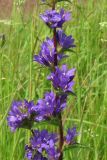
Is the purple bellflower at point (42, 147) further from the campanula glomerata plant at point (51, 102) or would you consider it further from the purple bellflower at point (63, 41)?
the purple bellflower at point (63, 41)

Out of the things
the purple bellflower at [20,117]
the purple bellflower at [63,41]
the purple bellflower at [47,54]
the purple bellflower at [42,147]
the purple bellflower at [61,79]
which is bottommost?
the purple bellflower at [42,147]

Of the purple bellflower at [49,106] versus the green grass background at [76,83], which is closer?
the purple bellflower at [49,106]

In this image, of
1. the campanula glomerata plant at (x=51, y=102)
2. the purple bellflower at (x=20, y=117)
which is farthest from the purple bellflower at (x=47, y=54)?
the purple bellflower at (x=20, y=117)

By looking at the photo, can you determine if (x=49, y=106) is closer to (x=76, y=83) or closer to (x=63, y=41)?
(x=63, y=41)

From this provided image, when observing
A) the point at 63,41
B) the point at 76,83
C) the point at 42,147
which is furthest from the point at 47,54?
the point at 76,83

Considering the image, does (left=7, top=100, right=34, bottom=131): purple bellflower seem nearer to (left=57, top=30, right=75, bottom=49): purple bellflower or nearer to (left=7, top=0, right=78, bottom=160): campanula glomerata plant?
(left=7, top=0, right=78, bottom=160): campanula glomerata plant

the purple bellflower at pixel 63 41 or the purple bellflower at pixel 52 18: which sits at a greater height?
the purple bellflower at pixel 52 18

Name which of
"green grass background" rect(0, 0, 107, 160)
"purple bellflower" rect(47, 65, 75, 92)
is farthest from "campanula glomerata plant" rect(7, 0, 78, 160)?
"green grass background" rect(0, 0, 107, 160)
